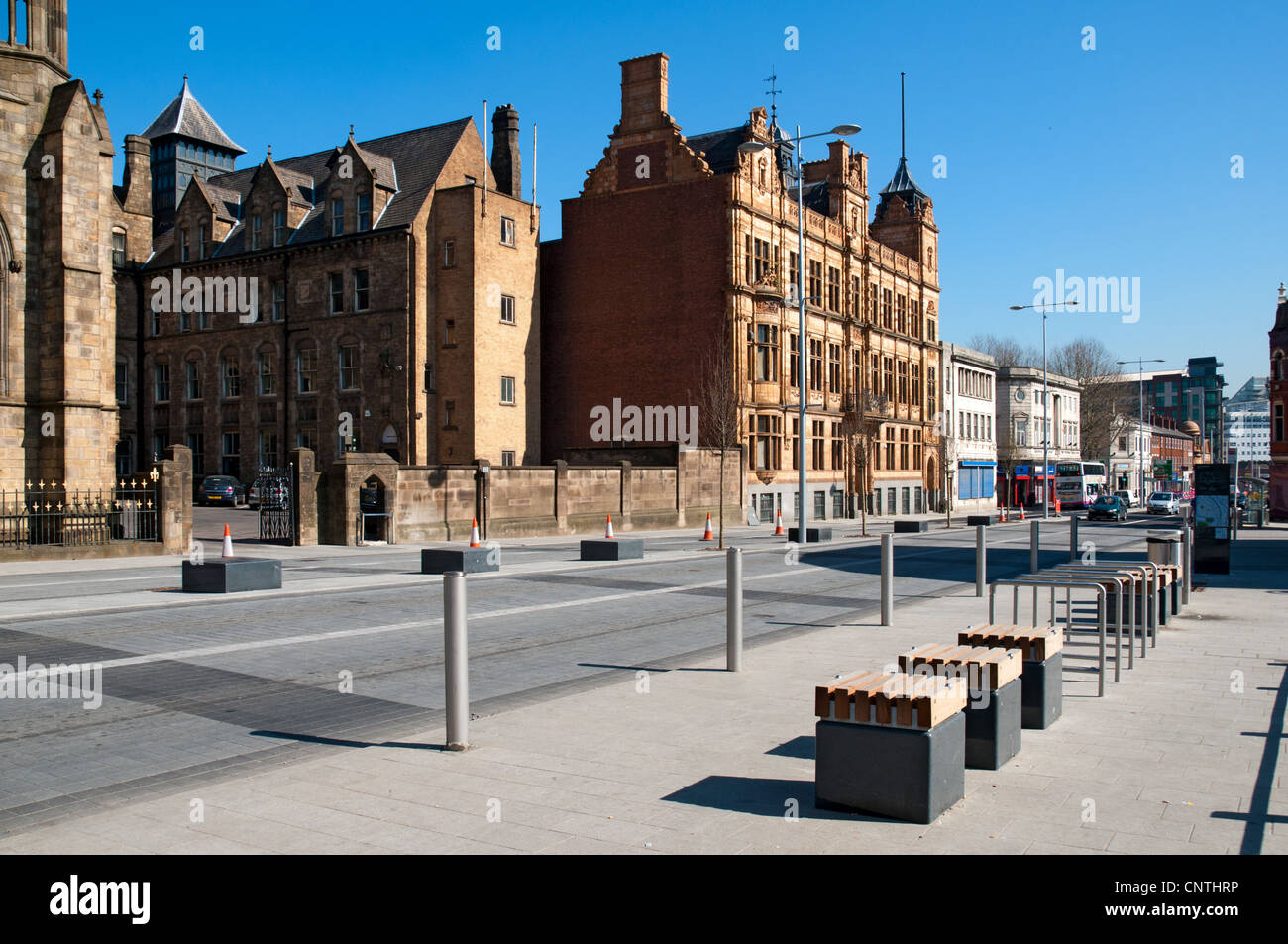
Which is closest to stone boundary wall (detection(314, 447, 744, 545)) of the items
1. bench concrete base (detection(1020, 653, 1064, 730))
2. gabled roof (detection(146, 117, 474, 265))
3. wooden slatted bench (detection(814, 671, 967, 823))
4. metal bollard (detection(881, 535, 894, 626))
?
gabled roof (detection(146, 117, 474, 265))

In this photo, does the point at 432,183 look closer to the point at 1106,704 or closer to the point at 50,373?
the point at 50,373

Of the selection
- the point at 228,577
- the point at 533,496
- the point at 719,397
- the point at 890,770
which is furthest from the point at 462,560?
the point at 719,397

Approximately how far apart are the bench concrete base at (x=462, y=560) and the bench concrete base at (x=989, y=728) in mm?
14331

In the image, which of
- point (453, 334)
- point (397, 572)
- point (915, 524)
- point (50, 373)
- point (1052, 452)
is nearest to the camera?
point (397, 572)

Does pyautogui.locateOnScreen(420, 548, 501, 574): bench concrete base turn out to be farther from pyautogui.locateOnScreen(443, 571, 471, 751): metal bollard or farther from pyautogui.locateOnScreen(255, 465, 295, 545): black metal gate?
pyautogui.locateOnScreen(443, 571, 471, 751): metal bollard

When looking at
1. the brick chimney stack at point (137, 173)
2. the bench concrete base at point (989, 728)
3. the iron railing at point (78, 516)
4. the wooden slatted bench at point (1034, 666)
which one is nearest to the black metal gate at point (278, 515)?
the iron railing at point (78, 516)

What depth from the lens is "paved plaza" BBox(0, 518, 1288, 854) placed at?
5469mm

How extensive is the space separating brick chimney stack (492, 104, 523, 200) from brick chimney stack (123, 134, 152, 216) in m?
20.0

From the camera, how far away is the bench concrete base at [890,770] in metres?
5.53

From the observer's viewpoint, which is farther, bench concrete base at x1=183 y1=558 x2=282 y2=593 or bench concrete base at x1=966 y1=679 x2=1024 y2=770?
bench concrete base at x1=183 y1=558 x2=282 y2=593

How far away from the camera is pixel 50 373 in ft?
93.2

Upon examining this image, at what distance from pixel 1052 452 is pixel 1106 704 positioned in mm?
98894

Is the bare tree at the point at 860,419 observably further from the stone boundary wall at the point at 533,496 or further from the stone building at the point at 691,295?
the stone boundary wall at the point at 533,496
